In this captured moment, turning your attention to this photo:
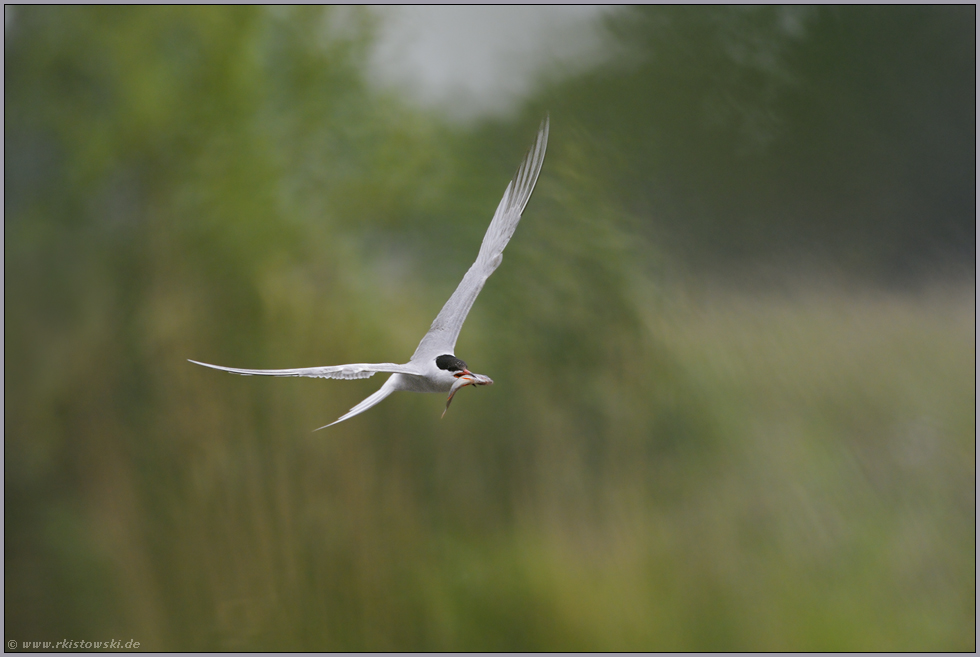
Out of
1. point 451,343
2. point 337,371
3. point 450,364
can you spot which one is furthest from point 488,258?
point 337,371

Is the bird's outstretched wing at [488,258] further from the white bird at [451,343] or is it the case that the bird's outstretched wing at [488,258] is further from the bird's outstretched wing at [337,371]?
the bird's outstretched wing at [337,371]

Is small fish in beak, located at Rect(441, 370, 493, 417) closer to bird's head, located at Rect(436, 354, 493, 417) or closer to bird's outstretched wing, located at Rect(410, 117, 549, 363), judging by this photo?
bird's head, located at Rect(436, 354, 493, 417)

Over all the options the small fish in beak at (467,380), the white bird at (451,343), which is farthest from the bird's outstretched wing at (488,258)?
the small fish in beak at (467,380)

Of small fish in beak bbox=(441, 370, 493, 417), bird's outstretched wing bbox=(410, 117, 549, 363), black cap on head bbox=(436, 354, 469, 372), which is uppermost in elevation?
bird's outstretched wing bbox=(410, 117, 549, 363)

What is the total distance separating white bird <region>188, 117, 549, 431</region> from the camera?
28.7 inches

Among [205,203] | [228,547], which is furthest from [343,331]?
[228,547]

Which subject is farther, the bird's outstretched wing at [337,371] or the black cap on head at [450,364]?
the black cap on head at [450,364]

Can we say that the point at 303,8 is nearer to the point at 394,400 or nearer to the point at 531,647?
the point at 394,400

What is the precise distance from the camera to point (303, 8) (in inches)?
107

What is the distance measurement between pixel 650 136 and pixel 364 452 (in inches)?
59.9

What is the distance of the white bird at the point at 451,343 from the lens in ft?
2.39

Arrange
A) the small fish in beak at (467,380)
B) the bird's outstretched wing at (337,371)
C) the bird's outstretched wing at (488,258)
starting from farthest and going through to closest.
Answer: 1. the bird's outstretched wing at (488,258)
2. the small fish in beak at (467,380)
3. the bird's outstretched wing at (337,371)

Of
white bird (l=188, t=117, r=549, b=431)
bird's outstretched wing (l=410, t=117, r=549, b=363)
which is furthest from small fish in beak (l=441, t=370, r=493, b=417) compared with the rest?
bird's outstretched wing (l=410, t=117, r=549, b=363)

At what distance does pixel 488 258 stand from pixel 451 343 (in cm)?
18
